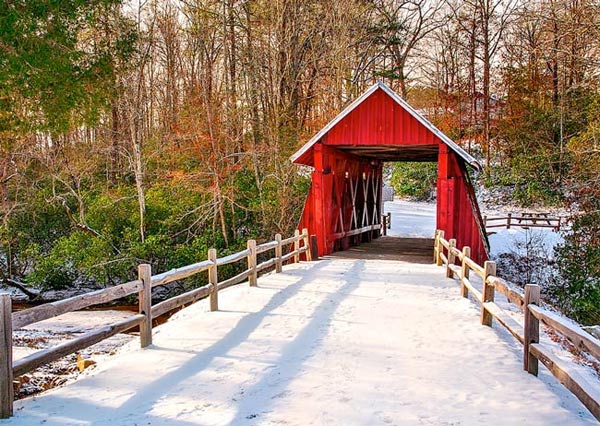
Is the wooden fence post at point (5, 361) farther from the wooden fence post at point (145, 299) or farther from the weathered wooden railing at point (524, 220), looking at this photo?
the weathered wooden railing at point (524, 220)

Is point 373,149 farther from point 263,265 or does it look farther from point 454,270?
point 263,265

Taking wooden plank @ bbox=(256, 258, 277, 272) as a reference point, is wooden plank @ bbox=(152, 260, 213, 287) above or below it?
above

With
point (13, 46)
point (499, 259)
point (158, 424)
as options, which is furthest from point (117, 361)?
point (499, 259)

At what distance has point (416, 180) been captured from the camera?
36.8m

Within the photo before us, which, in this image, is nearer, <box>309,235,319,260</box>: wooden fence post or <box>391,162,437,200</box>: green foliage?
<box>309,235,319,260</box>: wooden fence post

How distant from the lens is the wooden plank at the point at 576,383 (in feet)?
11.6

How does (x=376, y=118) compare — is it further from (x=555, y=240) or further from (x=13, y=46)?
(x=555, y=240)

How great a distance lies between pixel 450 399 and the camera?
14.5 ft

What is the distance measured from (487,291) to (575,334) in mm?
2982

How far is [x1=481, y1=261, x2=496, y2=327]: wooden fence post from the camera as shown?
22.1 ft

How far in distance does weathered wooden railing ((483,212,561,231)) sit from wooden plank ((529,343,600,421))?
20.9 m

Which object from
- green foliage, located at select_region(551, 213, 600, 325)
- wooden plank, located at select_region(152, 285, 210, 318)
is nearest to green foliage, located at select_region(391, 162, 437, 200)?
green foliage, located at select_region(551, 213, 600, 325)

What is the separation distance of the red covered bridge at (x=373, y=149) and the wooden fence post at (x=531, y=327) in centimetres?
816

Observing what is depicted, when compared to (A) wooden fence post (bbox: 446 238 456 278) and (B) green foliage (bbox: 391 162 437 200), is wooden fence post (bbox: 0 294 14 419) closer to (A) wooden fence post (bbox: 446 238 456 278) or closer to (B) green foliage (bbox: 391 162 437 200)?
(A) wooden fence post (bbox: 446 238 456 278)
